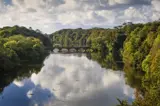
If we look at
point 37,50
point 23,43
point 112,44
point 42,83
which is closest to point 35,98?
point 42,83

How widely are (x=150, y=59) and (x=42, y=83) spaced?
28.6 metres

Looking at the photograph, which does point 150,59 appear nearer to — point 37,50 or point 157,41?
point 157,41

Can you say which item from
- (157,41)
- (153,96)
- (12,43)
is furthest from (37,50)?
Result: (153,96)

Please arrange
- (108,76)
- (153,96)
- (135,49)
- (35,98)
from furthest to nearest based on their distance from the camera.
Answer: (135,49) → (108,76) → (35,98) → (153,96)

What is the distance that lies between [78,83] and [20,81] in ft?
49.3

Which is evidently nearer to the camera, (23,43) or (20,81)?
(20,81)

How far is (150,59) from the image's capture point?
8106 centimetres

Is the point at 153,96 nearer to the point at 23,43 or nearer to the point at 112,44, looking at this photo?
the point at 23,43

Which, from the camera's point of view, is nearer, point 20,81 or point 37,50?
point 20,81

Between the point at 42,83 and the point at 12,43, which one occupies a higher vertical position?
the point at 12,43

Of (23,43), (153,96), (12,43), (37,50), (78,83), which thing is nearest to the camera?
(153,96)

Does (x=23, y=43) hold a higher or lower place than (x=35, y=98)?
higher

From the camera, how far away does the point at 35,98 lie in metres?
60.6

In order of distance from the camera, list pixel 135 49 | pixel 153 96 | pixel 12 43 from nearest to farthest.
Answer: pixel 153 96
pixel 135 49
pixel 12 43
